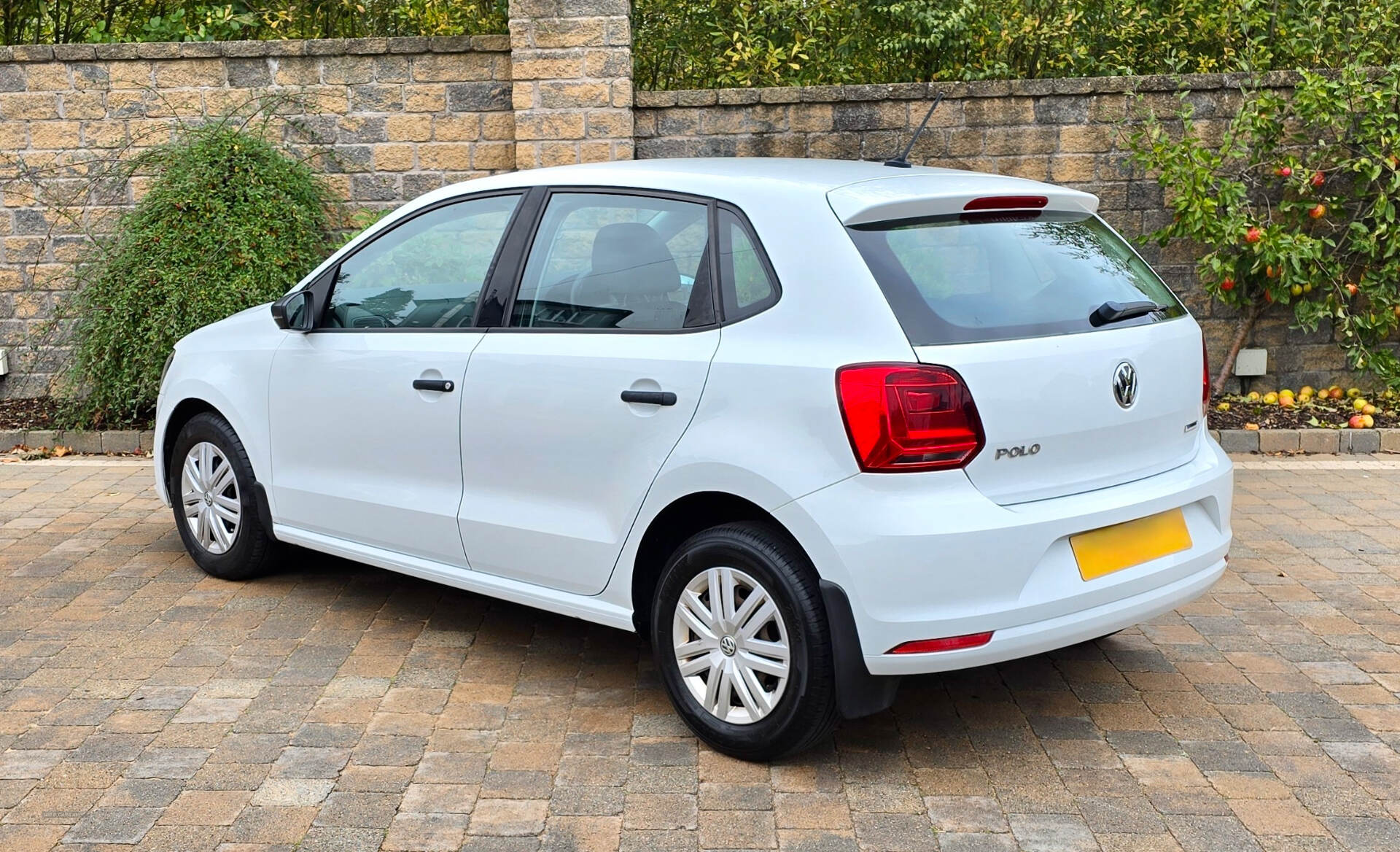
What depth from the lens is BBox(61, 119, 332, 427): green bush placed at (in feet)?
26.9

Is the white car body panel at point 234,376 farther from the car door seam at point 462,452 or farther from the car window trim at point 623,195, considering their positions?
the car window trim at point 623,195

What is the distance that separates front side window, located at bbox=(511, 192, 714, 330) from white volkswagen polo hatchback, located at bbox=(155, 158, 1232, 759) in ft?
0.03

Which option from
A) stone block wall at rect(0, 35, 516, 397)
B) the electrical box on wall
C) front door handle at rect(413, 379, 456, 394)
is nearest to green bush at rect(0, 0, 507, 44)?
stone block wall at rect(0, 35, 516, 397)

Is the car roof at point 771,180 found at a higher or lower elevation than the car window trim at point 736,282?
higher

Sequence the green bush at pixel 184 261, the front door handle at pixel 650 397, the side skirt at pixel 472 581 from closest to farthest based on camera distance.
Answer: the front door handle at pixel 650 397
the side skirt at pixel 472 581
the green bush at pixel 184 261

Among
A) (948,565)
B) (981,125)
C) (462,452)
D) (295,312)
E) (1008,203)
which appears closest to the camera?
(948,565)

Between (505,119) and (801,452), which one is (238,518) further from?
(505,119)

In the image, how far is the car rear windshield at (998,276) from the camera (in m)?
3.57

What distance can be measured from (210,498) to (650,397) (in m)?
2.57

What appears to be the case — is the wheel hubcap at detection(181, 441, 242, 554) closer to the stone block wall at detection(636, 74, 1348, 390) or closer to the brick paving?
the brick paving

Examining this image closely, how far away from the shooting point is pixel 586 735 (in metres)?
4.03

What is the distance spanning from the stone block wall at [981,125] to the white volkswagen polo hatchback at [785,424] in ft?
14.2

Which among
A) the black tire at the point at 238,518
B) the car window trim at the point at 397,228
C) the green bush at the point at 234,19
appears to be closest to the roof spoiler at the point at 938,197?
the car window trim at the point at 397,228

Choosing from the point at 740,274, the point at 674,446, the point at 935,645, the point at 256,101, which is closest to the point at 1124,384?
the point at 935,645
